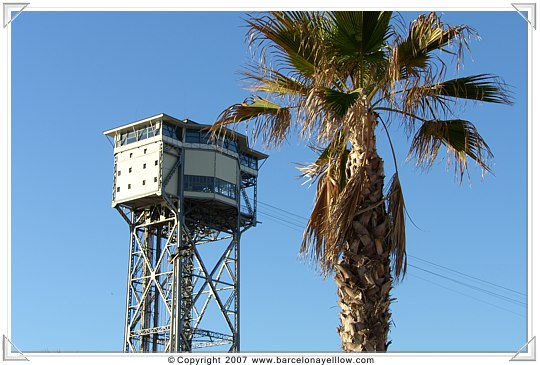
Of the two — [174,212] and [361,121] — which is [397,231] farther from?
[174,212]

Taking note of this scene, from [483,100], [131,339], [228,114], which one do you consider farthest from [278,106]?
[131,339]

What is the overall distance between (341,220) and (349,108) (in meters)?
1.20

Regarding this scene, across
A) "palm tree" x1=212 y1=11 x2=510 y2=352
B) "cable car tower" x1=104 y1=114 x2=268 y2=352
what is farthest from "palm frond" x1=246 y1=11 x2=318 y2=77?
"cable car tower" x1=104 y1=114 x2=268 y2=352

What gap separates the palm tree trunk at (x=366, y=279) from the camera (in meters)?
10.0

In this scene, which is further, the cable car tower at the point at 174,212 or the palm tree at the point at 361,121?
the cable car tower at the point at 174,212

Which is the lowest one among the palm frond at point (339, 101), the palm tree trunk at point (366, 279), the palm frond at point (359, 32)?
the palm tree trunk at point (366, 279)

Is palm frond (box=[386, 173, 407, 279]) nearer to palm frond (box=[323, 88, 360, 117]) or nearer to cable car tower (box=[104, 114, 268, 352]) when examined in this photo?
palm frond (box=[323, 88, 360, 117])

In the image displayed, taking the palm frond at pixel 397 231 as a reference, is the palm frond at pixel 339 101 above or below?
above

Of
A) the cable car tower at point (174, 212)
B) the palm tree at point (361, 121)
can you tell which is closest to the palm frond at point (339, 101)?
the palm tree at point (361, 121)

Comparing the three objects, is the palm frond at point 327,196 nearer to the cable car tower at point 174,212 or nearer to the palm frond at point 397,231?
the palm frond at point 397,231

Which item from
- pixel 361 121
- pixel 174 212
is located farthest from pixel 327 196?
pixel 174 212

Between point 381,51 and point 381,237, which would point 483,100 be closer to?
point 381,51

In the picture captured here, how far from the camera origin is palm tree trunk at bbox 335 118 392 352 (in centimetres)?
1002

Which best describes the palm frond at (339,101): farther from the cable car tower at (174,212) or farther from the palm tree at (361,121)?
the cable car tower at (174,212)
